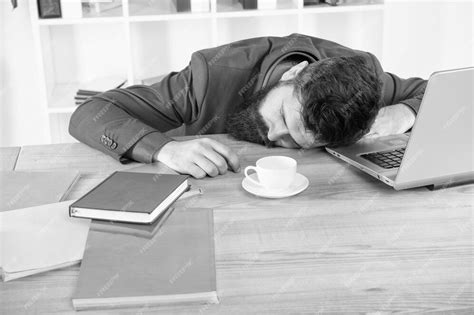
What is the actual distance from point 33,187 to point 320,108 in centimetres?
71

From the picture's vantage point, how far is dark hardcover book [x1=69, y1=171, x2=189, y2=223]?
4.11 ft

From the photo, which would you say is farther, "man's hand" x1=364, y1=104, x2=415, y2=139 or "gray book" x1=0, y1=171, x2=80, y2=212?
"man's hand" x1=364, y1=104, x2=415, y2=139

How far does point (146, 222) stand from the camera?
1240mm

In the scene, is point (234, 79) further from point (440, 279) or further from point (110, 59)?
point (110, 59)

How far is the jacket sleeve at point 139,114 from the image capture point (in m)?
1.65

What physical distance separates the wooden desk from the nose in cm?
14

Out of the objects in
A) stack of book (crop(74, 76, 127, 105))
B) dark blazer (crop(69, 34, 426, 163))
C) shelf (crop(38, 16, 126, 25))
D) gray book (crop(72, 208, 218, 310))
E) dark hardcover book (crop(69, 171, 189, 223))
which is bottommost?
stack of book (crop(74, 76, 127, 105))

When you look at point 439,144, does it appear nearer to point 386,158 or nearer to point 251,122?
point 386,158

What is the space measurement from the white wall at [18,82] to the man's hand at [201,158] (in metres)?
1.67

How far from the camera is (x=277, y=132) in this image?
1699 millimetres

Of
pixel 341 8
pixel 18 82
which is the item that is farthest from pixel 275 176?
pixel 18 82

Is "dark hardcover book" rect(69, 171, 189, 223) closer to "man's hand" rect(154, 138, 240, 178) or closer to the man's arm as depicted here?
"man's hand" rect(154, 138, 240, 178)

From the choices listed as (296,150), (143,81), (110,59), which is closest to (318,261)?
(296,150)

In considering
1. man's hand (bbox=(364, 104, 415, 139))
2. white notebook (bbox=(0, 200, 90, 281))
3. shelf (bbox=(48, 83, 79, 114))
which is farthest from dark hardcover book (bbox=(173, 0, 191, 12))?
white notebook (bbox=(0, 200, 90, 281))
